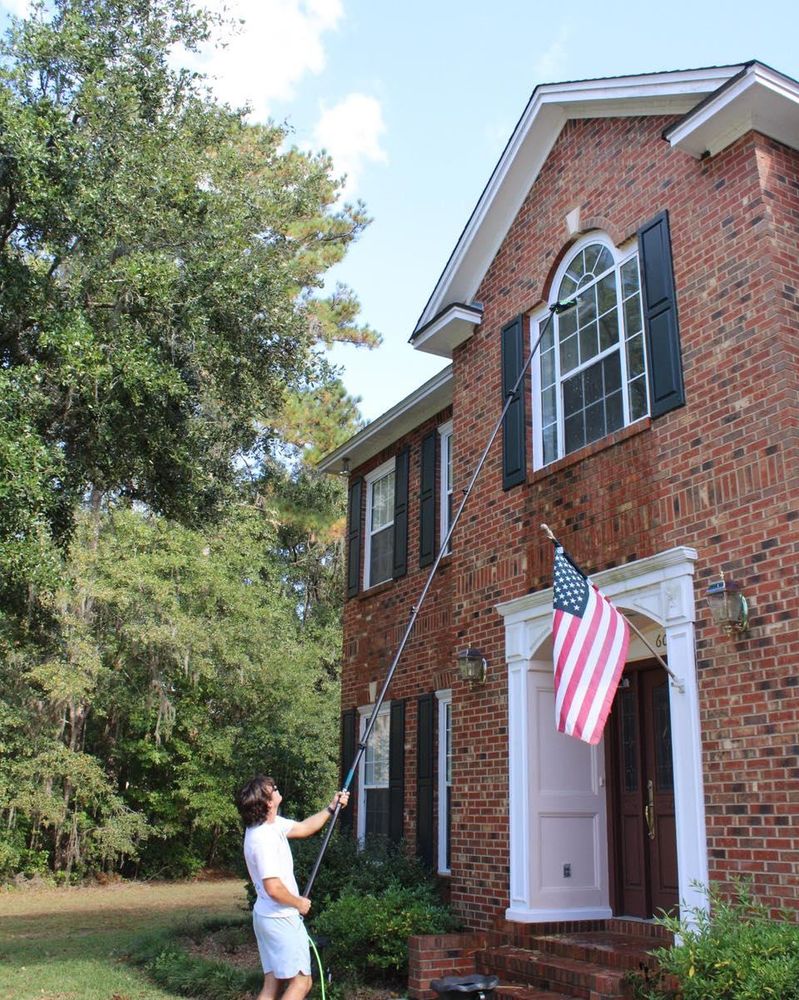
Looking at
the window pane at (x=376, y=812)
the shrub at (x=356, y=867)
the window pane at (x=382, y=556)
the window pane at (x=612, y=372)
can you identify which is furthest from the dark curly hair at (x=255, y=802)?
the window pane at (x=382, y=556)

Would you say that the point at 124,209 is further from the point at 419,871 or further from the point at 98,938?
the point at 98,938

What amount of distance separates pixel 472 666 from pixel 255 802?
12.5 ft

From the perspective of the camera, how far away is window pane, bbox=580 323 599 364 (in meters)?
8.45

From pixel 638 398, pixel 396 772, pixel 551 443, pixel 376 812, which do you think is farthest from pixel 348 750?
pixel 638 398

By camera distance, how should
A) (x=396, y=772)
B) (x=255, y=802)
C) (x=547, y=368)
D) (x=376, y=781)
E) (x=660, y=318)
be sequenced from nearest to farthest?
(x=255, y=802)
(x=660, y=318)
(x=547, y=368)
(x=396, y=772)
(x=376, y=781)

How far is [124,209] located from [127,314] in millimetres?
1136

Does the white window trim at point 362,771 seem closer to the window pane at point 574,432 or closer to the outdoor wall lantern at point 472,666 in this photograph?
the outdoor wall lantern at point 472,666

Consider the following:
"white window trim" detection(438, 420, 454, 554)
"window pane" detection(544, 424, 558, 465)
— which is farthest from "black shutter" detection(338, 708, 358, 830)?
"window pane" detection(544, 424, 558, 465)

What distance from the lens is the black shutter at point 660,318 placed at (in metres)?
7.26

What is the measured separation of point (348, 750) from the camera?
13219 mm

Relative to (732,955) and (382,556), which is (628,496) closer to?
(732,955)

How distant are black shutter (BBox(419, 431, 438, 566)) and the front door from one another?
12.3 ft

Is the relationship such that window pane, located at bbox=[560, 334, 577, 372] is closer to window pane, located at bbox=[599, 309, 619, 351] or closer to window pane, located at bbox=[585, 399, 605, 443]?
window pane, located at bbox=[599, 309, 619, 351]

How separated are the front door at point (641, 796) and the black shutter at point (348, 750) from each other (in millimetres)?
5153
